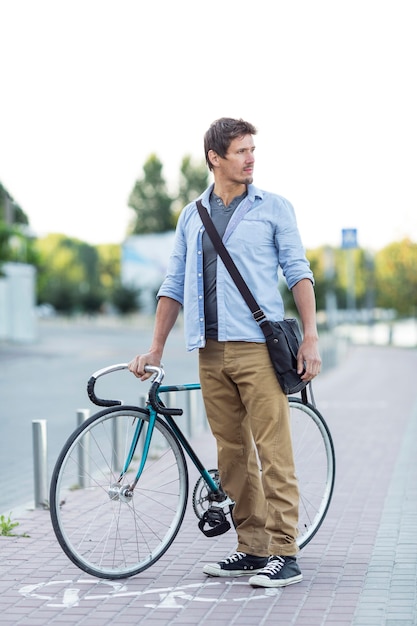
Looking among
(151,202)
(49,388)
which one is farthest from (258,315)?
(151,202)

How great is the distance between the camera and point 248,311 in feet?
17.0

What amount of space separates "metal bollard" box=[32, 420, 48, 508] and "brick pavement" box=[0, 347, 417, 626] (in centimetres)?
20

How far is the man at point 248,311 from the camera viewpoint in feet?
17.0

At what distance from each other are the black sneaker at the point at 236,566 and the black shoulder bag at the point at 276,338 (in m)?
0.75

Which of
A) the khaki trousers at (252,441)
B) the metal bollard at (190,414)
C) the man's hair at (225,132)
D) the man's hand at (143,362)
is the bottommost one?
the metal bollard at (190,414)

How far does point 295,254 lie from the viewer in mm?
5207

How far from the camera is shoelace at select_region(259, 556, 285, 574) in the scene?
5.14 metres

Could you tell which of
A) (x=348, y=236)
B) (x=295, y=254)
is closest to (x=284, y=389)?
(x=295, y=254)

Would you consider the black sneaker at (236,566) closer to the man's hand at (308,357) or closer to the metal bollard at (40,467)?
the man's hand at (308,357)

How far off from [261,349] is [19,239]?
35.5m

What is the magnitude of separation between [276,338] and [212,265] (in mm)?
405

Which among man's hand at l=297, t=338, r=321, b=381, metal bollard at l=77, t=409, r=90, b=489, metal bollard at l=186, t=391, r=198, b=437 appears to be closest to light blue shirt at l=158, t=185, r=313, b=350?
man's hand at l=297, t=338, r=321, b=381

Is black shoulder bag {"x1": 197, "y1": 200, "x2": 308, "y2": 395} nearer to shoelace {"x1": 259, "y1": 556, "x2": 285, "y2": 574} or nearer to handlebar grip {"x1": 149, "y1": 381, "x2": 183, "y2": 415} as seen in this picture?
handlebar grip {"x1": 149, "y1": 381, "x2": 183, "y2": 415}

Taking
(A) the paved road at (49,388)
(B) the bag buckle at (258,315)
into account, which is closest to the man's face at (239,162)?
(B) the bag buckle at (258,315)
